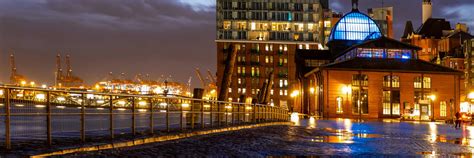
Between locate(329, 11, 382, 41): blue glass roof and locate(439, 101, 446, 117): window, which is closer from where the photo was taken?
locate(439, 101, 446, 117): window

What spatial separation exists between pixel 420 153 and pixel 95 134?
8122mm

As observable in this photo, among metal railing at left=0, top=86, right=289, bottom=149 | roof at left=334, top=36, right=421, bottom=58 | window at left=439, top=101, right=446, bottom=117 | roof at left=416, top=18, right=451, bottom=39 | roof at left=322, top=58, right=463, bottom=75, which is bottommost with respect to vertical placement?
window at left=439, top=101, right=446, bottom=117

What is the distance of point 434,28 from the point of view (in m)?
191

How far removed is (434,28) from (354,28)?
81304 mm

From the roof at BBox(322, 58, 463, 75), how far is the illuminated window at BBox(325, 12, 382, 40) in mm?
24115

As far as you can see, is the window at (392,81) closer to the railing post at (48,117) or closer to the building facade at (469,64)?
the building facade at (469,64)

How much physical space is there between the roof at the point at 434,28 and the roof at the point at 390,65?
9890cm

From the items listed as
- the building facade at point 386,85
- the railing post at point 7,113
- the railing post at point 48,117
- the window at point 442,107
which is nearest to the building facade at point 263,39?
the building facade at point 386,85

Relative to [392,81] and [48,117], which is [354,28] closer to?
[392,81]

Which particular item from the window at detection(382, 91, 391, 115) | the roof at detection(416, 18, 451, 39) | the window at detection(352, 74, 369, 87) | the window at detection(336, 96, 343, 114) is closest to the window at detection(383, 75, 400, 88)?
the window at detection(382, 91, 391, 115)

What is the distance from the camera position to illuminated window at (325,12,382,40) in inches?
4621

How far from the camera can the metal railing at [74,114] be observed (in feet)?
40.9

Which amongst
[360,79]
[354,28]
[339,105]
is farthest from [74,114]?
[354,28]

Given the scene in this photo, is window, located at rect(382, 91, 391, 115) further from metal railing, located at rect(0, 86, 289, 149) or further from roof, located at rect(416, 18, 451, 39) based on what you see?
roof, located at rect(416, 18, 451, 39)
